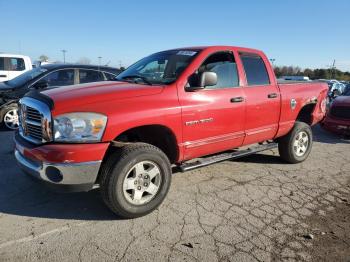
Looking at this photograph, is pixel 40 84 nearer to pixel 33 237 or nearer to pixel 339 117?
pixel 33 237

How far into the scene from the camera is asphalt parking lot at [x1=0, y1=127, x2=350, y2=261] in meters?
3.02

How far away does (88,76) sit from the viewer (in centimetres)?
867

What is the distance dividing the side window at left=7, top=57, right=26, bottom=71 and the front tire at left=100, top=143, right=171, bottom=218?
37.4 feet

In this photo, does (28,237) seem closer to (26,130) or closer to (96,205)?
(96,205)

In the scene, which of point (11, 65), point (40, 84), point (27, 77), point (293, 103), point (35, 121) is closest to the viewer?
point (35, 121)

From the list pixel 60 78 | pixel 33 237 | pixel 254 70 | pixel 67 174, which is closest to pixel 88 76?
pixel 60 78

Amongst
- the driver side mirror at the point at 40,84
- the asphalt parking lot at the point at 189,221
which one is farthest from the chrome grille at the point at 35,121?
the driver side mirror at the point at 40,84

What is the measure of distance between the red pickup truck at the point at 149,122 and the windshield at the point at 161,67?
0.02 m

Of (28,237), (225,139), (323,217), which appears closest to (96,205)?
(28,237)

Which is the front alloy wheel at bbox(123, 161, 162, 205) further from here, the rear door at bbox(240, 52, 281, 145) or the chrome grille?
the rear door at bbox(240, 52, 281, 145)

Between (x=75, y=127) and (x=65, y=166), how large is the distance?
15.5 inches

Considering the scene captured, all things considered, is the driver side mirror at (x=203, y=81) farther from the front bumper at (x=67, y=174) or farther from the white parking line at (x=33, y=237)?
the white parking line at (x=33, y=237)

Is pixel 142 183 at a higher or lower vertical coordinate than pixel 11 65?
lower

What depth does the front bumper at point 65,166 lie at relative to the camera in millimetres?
3145
